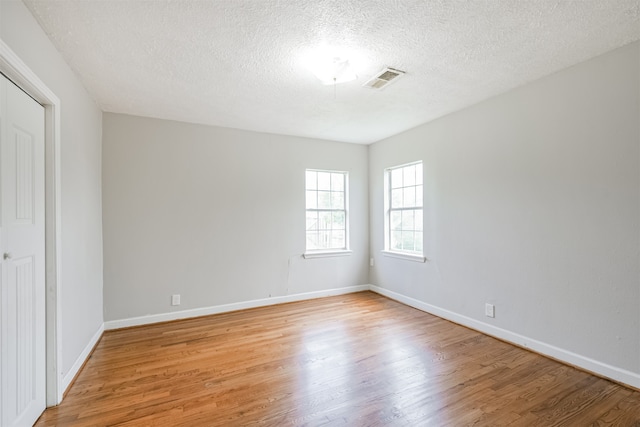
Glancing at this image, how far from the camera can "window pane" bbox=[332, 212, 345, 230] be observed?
Result: 16.1 feet

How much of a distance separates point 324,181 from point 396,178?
44.1 inches

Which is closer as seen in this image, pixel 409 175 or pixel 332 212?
pixel 409 175

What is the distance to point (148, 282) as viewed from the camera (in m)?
3.59

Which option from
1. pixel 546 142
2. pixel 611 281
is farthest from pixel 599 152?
pixel 611 281

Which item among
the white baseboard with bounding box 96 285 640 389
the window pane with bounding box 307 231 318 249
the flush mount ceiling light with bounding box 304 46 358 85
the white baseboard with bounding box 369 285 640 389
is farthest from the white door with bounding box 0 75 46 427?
the white baseboard with bounding box 369 285 640 389

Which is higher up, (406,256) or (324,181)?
(324,181)

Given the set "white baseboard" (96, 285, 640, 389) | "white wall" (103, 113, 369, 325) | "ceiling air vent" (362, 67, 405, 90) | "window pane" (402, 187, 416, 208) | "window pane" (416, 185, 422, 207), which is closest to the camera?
"white baseboard" (96, 285, 640, 389)

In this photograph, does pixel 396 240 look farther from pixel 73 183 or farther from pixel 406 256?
pixel 73 183

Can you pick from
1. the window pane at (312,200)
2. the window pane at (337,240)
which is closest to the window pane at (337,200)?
the window pane at (312,200)

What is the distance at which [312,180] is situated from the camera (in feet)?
15.6

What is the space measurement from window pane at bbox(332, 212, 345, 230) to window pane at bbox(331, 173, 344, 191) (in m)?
0.41

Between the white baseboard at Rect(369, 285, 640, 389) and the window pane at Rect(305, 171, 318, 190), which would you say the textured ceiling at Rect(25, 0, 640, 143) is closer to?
the window pane at Rect(305, 171, 318, 190)

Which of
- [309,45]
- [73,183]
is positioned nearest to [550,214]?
[309,45]

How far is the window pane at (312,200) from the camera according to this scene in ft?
15.4
